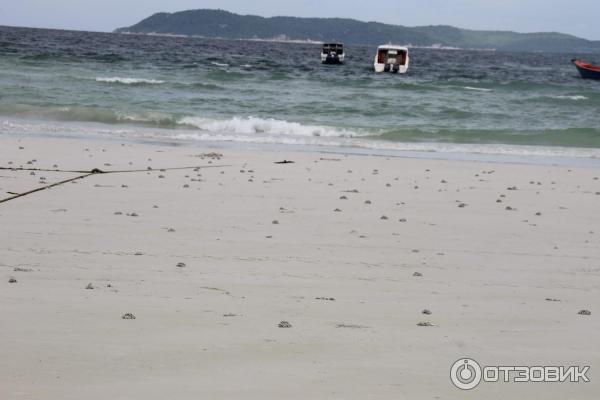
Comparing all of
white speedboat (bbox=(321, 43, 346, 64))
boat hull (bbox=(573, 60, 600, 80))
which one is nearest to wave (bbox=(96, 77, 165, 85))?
boat hull (bbox=(573, 60, 600, 80))

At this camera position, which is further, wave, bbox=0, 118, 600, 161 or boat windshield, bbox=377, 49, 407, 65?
boat windshield, bbox=377, 49, 407, 65

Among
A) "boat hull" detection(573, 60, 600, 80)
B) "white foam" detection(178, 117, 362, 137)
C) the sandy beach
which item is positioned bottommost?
"boat hull" detection(573, 60, 600, 80)

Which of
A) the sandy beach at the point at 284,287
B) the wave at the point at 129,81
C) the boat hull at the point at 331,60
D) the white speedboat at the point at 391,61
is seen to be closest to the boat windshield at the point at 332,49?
the boat hull at the point at 331,60

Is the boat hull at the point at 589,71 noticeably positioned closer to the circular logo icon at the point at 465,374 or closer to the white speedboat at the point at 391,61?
the white speedboat at the point at 391,61

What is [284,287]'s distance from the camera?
493 cm

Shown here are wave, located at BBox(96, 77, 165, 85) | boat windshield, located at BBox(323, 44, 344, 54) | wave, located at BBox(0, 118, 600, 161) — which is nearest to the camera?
wave, located at BBox(0, 118, 600, 161)

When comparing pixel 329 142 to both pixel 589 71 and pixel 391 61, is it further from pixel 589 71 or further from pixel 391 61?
pixel 589 71

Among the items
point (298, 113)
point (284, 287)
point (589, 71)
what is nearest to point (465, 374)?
point (284, 287)

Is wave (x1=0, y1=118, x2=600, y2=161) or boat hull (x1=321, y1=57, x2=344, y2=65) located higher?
wave (x1=0, y1=118, x2=600, y2=161)

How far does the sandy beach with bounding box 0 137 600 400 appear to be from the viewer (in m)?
3.54

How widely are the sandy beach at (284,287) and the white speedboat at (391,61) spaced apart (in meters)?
43.1

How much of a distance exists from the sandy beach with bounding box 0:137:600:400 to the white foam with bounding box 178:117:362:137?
8600 mm

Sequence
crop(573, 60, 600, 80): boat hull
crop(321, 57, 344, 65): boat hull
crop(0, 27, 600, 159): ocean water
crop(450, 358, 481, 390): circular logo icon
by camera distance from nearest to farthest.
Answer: crop(450, 358, 481, 390): circular logo icon → crop(0, 27, 600, 159): ocean water → crop(573, 60, 600, 80): boat hull → crop(321, 57, 344, 65): boat hull

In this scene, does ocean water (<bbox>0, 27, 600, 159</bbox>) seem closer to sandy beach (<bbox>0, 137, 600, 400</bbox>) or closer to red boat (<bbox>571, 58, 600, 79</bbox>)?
sandy beach (<bbox>0, 137, 600, 400</bbox>)
